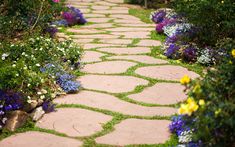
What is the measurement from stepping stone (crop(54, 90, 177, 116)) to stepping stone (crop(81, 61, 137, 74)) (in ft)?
2.73

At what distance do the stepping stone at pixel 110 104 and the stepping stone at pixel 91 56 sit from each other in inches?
53.5

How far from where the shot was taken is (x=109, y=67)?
17.7 ft

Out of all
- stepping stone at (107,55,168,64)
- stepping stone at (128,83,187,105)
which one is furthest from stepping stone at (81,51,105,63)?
stepping stone at (128,83,187,105)

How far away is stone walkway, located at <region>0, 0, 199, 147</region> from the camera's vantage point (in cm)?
339

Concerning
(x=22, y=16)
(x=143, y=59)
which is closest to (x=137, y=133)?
(x=143, y=59)

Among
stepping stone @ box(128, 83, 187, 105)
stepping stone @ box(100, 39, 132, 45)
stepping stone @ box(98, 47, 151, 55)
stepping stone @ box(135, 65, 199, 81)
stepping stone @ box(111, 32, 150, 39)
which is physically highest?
stepping stone @ box(111, 32, 150, 39)

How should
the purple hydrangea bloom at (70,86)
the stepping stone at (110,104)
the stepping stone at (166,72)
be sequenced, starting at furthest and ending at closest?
the stepping stone at (166,72), the purple hydrangea bloom at (70,86), the stepping stone at (110,104)

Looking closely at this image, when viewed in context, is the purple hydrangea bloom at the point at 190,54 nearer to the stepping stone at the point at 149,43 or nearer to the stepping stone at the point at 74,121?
the stepping stone at the point at 149,43

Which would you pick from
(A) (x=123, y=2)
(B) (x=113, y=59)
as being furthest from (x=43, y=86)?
(A) (x=123, y=2)

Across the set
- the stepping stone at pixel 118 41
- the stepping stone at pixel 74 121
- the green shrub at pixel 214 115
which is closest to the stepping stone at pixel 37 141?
the stepping stone at pixel 74 121

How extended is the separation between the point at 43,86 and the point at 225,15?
9.43 ft

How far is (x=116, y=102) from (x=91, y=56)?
1.91 meters

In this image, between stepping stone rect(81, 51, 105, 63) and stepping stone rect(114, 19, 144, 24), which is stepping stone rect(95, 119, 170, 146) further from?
stepping stone rect(114, 19, 144, 24)

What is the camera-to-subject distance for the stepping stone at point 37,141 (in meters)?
3.25
